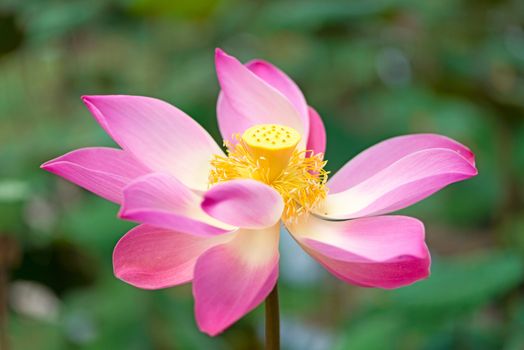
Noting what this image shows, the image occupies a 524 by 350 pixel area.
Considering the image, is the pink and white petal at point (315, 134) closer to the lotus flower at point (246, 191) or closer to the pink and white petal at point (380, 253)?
the lotus flower at point (246, 191)

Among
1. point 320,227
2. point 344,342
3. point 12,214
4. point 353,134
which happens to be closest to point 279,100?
point 320,227

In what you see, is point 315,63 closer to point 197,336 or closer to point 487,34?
point 487,34

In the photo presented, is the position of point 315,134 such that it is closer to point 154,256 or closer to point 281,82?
point 281,82

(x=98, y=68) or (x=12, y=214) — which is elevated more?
(x=12, y=214)

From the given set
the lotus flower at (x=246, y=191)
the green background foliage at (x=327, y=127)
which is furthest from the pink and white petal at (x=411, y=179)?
the green background foliage at (x=327, y=127)

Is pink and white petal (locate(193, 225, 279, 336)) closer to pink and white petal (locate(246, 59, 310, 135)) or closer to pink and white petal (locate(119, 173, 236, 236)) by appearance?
pink and white petal (locate(119, 173, 236, 236))
